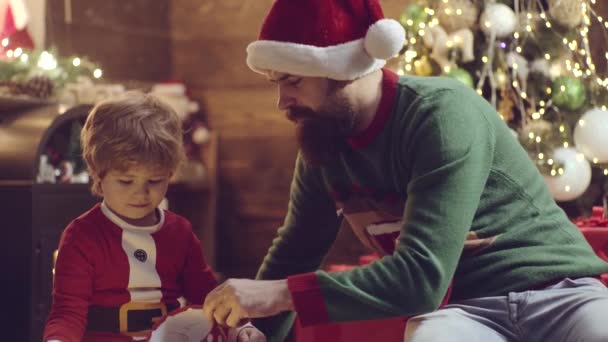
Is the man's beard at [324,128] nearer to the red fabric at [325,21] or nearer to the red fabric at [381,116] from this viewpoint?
the red fabric at [381,116]

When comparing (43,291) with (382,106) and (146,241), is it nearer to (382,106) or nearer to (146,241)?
→ (146,241)

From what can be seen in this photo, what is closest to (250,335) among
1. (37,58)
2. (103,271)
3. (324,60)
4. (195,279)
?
(195,279)

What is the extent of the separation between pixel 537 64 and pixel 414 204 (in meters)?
1.69

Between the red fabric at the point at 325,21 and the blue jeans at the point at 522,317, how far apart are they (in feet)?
1.87

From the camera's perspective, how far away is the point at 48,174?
2.99 m

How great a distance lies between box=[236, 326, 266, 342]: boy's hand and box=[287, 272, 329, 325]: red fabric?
28cm

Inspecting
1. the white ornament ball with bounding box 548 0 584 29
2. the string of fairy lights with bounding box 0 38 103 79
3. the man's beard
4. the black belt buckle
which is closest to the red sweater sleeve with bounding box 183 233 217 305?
the black belt buckle

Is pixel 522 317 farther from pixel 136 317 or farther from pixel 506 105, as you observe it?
pixel 506 105

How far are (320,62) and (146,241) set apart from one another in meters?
0.55

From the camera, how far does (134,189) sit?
1885 millimetres

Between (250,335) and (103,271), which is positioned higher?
(103,271)

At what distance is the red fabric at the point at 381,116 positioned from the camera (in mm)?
1781

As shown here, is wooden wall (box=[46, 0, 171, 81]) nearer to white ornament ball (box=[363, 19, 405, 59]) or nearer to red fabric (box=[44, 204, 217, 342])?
red fabric (box=[44, 204, 217, 342])

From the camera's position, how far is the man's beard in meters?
1.78
